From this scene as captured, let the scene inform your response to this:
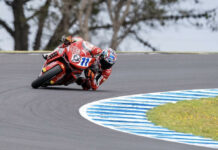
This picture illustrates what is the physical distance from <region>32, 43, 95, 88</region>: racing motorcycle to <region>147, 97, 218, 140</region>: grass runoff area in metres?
1.93

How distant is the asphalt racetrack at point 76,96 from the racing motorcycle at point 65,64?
13.2 inches

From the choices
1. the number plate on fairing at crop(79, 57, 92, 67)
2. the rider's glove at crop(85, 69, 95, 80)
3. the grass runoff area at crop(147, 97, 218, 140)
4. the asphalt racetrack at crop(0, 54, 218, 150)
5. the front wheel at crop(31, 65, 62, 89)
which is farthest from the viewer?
the rider's glove at crop(85, 69, 95, 80)

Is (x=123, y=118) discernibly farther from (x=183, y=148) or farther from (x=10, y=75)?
(x=10, y=75)

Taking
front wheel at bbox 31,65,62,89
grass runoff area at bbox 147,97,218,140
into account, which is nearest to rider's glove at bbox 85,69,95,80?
front wheel at bbox 31,65,62,89

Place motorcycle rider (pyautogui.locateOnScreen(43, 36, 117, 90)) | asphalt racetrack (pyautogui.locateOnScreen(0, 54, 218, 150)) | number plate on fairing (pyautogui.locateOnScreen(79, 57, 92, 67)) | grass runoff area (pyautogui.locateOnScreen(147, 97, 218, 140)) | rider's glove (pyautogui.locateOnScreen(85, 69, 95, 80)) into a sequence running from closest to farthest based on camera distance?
asphalt racetrack (pyautogui.locateOnScreen(0, 54, 218, 150)) < grass runoff area (pyautogui.locateOnScreen(147, 97, 218, 140)) < number plate on fairing (pyautogui.locateOnScreen(79, 57, 92, 67)) < motorcycle rider (pyautogui.locateOnScreen(43, 36, 117, 90)) < rider's glove (pyautogui.locateOnScreen(85, 69, 95, 80))

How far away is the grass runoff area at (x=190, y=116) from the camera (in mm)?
9561

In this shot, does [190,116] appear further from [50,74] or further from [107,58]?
→ [50,74]

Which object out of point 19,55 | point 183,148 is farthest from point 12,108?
point 19,55

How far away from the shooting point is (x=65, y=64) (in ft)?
42.1

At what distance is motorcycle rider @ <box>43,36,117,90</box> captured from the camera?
12.9 m

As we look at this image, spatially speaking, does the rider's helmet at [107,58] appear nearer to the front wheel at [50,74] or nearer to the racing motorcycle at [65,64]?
the racing motorcycle at [65,64]

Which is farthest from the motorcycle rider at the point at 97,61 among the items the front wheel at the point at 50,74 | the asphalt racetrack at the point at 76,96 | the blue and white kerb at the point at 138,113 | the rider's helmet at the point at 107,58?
the blue and white kerb at the point at 138,113

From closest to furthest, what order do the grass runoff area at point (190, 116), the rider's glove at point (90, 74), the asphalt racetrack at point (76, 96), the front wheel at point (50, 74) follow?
the asphalt racetrack at point (76, 96) < the grass runoff area at point (190, 116) < the front wheel at point (50, 74) < the rider's glove at point (90, 74)

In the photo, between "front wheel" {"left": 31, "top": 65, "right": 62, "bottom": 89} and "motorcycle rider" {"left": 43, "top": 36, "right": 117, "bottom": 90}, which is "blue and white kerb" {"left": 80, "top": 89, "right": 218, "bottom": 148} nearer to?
"motorcycle rider" {"left": 43, "top": 36, "right": 117, "bottom": 90}
